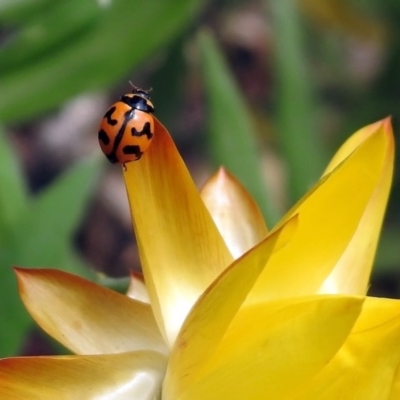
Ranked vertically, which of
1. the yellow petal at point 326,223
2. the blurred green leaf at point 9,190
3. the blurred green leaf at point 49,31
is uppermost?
the blurred green leaf at point 49,31

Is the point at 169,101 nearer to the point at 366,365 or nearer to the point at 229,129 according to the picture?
the point at 229,129

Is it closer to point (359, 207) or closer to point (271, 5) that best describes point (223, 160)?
point (271, 5)

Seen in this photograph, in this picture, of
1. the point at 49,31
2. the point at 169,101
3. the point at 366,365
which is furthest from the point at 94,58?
the point at 366,365

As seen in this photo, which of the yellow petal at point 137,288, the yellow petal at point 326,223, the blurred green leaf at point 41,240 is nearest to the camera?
the yellow petal at point 326,223

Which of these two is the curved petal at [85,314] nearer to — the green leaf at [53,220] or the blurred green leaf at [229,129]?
the green leaf at [53,220]

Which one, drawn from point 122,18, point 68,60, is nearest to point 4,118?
point 68,60

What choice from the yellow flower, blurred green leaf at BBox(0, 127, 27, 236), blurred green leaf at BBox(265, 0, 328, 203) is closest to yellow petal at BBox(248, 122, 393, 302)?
the yellow flower

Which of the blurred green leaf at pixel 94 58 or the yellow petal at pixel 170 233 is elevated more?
the blurred green leaf at pixel 94 58

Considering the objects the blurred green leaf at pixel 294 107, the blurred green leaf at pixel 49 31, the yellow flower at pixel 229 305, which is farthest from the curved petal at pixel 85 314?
the blurred green leaf at pixel 294 107
